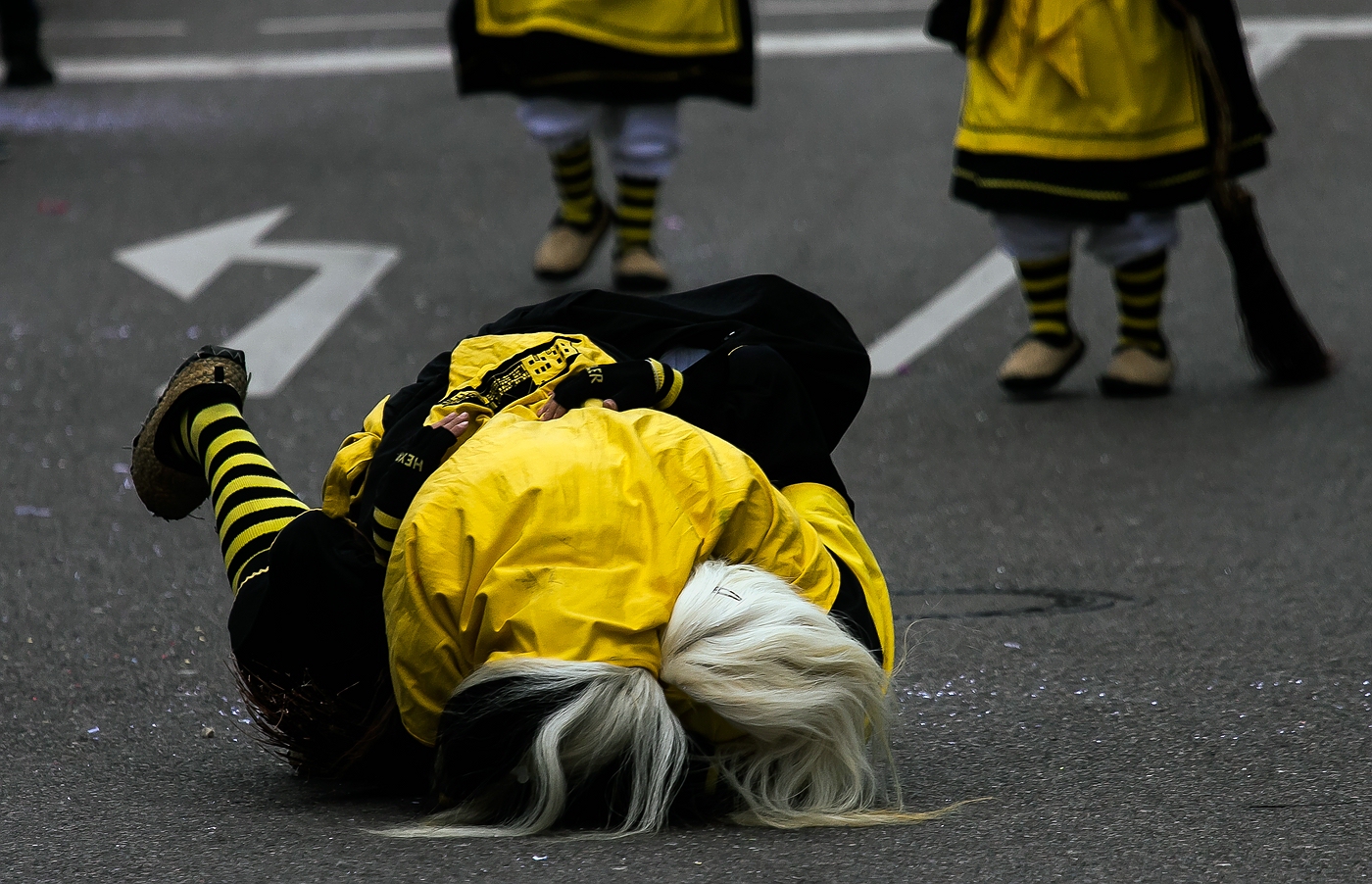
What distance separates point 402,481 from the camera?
2.38 meters

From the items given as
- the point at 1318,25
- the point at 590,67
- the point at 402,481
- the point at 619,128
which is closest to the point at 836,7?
the point at 1318,25

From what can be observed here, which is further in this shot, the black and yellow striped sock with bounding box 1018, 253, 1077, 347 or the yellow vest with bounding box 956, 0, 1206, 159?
the black and yellow striped sock with bounding box 1018, 253, 1077, 347

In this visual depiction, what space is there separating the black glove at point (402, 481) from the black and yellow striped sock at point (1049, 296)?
9.44 ft

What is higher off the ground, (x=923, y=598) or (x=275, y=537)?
(x=275, y=537)

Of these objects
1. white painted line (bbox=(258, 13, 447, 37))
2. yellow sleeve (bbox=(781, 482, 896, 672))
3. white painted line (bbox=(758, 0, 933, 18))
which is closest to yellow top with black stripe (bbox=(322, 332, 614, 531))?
yellow sleeve (bbox=(781, 482, 896, 672))

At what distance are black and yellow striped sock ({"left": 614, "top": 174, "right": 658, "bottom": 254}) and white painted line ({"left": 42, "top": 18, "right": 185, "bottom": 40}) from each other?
4.89 meters

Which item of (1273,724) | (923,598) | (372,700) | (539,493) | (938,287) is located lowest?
(938,287)

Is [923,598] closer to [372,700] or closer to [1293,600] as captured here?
[1293,600]

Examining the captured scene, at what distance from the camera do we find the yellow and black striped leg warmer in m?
2.73

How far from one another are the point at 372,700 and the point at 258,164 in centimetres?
530

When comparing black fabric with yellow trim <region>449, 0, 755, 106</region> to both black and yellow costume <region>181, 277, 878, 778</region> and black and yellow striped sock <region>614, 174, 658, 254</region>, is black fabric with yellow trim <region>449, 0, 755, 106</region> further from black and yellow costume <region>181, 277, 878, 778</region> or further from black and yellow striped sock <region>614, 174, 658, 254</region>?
black and yellow costume <region>181, 277, 878, 778</region>

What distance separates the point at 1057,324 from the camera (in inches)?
198

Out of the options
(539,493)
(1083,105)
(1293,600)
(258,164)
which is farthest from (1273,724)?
(258,164)

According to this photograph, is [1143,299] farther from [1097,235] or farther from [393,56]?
[393,56]
